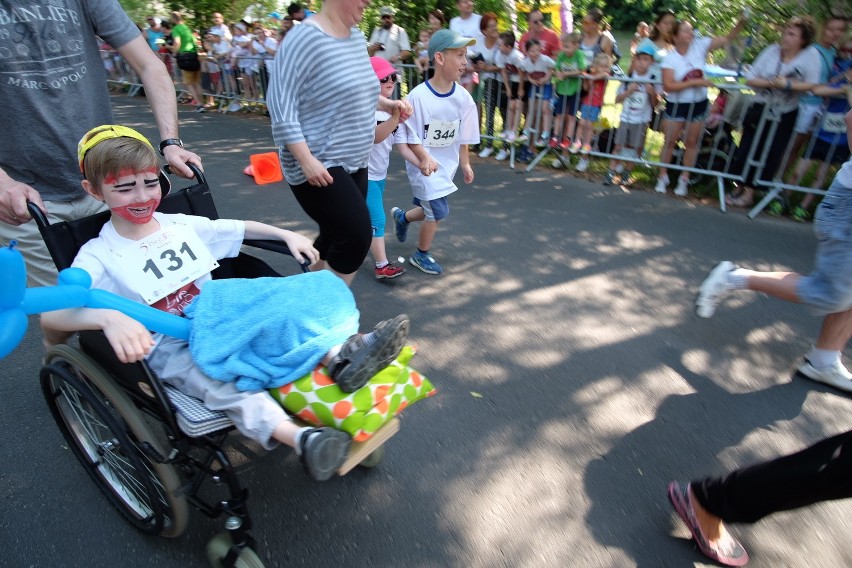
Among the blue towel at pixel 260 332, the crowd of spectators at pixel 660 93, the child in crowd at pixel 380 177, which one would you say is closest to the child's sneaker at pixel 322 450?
the blue towel at pixel 260 332

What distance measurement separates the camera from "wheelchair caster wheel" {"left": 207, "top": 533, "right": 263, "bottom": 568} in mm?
1865

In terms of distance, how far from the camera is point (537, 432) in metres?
2.81

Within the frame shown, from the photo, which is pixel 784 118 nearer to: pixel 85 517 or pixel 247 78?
pixel 85 517

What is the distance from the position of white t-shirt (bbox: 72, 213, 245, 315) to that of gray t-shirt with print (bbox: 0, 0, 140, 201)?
0.42 metres

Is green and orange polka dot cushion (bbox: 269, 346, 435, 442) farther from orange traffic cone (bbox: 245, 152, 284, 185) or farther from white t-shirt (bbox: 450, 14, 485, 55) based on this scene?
white t-shirt (bbox: 450, 14, 485, 55)

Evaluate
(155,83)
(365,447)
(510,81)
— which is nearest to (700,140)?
(510,81)

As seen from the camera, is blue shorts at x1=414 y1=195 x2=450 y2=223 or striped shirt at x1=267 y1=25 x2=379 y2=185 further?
blue shorts at x1=414 y1=195 x2=450 y2=223

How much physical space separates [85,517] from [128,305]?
119cm

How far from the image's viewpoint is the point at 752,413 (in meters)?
2.96

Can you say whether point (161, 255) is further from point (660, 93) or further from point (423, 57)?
point (423, 57)

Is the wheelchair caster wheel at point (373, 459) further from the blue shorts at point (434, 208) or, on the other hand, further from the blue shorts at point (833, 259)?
the blue shorts at point (833, 259)

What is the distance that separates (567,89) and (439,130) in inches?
144

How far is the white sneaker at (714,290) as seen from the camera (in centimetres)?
310

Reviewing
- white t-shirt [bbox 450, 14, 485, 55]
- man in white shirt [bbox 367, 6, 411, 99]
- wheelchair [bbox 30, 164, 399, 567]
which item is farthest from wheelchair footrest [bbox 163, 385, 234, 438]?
man in white shirt [bbox 367, 6, 411, 99]
